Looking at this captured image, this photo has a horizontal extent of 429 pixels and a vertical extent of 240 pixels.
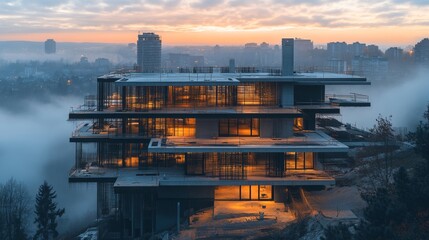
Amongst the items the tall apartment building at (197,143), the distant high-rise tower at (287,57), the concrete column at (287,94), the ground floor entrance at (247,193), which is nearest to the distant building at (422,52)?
the tall apartment building at (197,143)

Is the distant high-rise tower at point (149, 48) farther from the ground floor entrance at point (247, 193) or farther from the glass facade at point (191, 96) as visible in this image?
the ground floor entrance at point (247, 193)

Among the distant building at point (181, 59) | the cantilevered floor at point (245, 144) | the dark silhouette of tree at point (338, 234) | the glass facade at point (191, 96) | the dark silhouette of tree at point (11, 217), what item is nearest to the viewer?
the dark silhouette of tree at point (338, 234)

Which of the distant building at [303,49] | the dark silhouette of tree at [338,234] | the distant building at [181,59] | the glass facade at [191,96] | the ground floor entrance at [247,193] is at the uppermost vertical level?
the distant building at [303,49]

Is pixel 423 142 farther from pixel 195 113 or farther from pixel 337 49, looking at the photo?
pixel 337 49

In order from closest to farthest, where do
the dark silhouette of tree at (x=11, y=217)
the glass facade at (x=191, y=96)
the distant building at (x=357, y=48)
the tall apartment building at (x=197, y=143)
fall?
the tall apartment building at (x=197, y=143) < the dark silhouette of tree at (x=11, y=217) < the glass facade at (x=191, y=96) < the distant building at (x=357, y=48)

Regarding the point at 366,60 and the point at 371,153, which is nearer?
the point at 371,153

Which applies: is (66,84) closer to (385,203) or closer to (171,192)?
(171,192)

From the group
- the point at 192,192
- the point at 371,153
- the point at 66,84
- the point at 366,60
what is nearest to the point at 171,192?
the point at 192,192

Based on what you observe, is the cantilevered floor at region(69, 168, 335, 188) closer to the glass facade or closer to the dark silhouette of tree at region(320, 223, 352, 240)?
the glass facade
